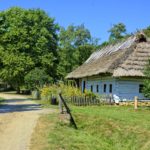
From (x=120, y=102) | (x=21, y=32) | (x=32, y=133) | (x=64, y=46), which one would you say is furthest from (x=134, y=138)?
(x=64, y=46)

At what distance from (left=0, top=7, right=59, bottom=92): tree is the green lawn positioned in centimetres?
4488

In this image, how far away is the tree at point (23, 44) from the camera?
7156 centimetres

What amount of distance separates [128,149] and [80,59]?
66.4 metres

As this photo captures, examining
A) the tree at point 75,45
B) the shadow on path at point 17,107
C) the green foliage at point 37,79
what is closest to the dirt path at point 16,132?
the shadow on path at point 17,107

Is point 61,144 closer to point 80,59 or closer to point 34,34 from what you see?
point 34,34

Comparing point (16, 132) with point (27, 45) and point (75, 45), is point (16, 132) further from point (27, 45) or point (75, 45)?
point (75, 45)

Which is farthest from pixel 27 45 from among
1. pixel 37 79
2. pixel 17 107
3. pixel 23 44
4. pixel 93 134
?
pixel 93 134

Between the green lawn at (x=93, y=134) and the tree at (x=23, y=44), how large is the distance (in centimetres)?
4488

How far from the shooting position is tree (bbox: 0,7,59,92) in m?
71.6

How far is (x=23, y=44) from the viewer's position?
72375 mm

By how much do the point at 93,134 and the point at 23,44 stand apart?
5151 centimetres

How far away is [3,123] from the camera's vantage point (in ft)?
70.0

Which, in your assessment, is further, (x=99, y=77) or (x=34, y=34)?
(x=34, y=34)

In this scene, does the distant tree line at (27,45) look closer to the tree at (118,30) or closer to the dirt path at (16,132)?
the tree at (118,30)
